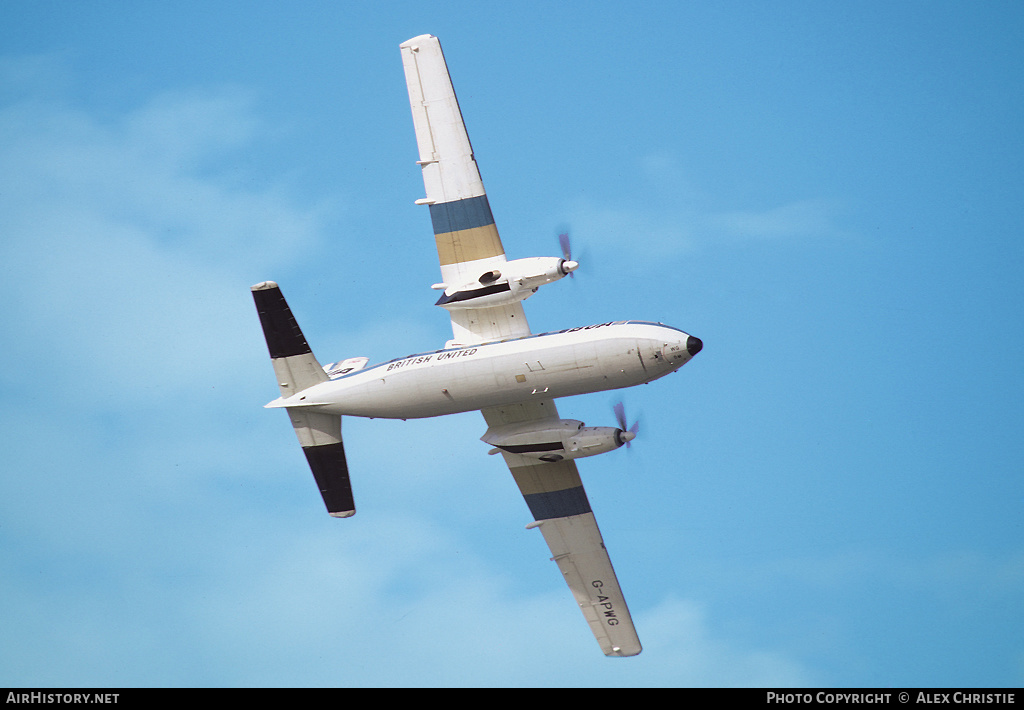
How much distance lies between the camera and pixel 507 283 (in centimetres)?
3117

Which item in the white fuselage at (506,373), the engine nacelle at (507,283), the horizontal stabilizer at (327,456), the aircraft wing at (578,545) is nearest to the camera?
the white fuselage at (506,373)

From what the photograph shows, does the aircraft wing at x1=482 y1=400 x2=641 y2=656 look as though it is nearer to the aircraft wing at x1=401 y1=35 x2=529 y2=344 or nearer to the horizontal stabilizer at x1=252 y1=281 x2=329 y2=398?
the aircraft wing at x1=401 y1=35 x2=529 y2=344

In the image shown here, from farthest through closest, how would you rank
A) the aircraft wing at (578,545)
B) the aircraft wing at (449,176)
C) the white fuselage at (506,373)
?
the aircraft wing at (578,545) → the aircraft wing at (449,176) → the white fuselage at (506,373)

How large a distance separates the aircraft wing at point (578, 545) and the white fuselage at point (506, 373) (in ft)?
16.4

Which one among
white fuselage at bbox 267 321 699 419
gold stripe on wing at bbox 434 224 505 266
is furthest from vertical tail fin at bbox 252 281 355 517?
gold stripe on wing at bbox 434 224 505 266

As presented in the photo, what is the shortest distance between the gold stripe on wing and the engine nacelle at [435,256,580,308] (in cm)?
67

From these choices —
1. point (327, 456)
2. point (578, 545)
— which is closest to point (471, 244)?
point (327, 456)

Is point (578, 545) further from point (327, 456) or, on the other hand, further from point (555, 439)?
point (327, 456)

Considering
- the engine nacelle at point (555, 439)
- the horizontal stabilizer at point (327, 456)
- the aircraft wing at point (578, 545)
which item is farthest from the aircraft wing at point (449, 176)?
the aircraft wing at point (578, 545)

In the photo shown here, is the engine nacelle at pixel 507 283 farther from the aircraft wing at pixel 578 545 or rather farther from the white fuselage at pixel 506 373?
the aircraft wing at pixel 578 545

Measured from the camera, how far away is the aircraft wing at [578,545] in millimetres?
35500

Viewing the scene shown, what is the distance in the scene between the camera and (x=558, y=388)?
30406 mm

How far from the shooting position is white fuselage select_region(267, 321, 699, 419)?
29688mm
